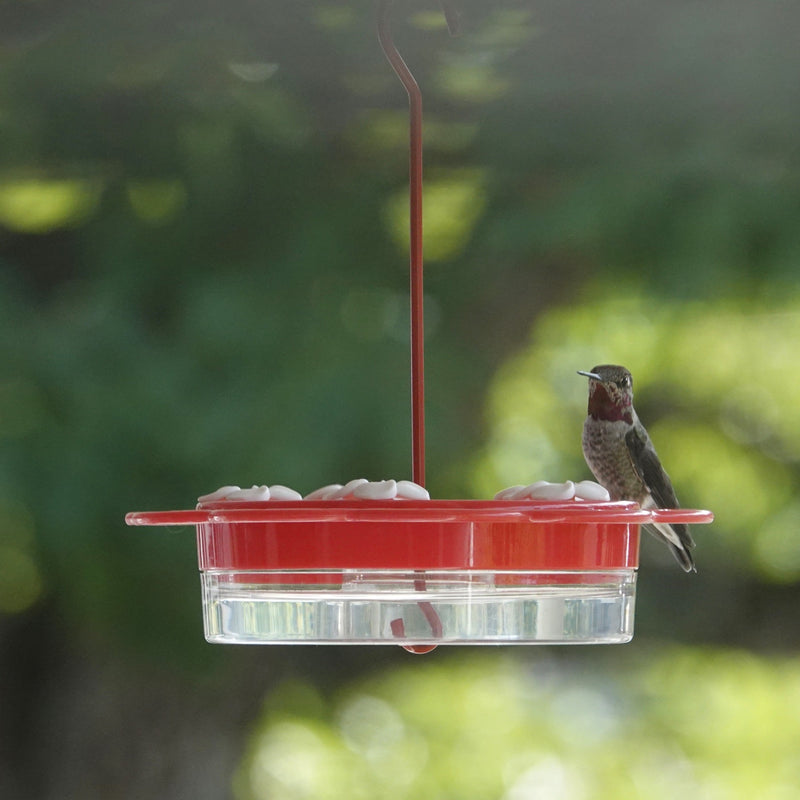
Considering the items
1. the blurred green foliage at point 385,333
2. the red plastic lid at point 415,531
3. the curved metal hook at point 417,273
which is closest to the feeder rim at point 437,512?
the red plastic lid at point 415,531

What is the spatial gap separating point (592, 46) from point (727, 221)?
67cm

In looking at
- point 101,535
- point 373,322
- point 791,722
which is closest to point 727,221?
point 373,322

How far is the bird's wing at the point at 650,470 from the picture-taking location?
166 centimetres

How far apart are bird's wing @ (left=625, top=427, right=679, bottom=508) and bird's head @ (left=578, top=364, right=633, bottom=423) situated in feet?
0.12

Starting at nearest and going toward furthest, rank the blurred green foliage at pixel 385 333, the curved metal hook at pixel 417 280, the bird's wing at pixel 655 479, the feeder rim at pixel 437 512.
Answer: the feeder rim at pixel 437 512
the curved metal hook at pixel 417 280
the bird's wing at pixel 655 479
the blurred green foliage at pixel 385 333

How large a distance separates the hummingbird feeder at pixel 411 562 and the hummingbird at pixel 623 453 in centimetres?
63

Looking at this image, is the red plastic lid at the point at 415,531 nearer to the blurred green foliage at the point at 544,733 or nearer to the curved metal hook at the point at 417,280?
the curved metal hook at the point at 417,280

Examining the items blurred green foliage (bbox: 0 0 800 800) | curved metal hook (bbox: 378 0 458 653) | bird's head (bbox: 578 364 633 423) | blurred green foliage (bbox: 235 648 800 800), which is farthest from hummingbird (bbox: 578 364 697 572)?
blurred green foliage (bbox: 235 648 800 800)

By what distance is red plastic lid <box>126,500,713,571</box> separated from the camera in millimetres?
941

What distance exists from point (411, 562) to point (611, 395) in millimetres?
834

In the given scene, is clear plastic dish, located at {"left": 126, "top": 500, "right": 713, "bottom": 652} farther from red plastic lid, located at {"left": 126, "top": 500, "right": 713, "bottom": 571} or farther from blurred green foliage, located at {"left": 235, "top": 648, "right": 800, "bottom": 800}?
blurred green foliage, located at {"left": 235, "top": 648, "right": 800, "bottom": 800}

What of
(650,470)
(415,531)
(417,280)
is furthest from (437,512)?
(650,470)

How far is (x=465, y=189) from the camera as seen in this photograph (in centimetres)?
334

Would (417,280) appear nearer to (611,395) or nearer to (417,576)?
(417,576)
